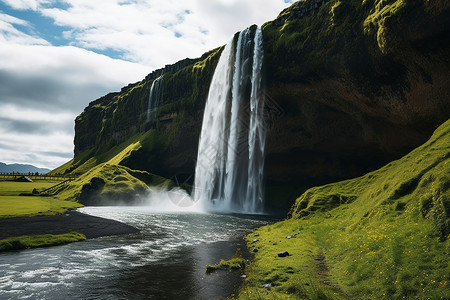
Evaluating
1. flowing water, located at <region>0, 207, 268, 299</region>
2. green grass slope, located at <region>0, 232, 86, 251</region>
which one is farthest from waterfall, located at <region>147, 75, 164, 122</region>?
flowing water, located at <region>0, 207, 268, 299</region>

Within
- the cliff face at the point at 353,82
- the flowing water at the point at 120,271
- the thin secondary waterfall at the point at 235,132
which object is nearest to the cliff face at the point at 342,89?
the cliff face at the point at 353,82

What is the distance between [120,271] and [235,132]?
170 ft

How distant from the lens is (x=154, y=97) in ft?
376

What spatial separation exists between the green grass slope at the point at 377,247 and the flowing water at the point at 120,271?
2.61 metres

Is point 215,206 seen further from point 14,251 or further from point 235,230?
point 14,251

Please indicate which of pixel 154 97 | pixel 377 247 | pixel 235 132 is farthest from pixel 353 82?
pixel 154 97

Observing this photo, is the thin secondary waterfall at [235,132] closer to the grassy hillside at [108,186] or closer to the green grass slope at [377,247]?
the grassy hillside at [108,186]

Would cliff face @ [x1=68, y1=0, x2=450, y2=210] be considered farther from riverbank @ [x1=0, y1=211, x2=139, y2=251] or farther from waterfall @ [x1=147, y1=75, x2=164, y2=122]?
riverbank @ [x1=0, y1=211, x2=139, y2=251]

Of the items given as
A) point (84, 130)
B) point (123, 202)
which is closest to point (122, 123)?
point (84, 130)

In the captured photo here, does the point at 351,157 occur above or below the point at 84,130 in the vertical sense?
below

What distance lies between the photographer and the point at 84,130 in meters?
183

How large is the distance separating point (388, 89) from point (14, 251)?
4765 centimetres

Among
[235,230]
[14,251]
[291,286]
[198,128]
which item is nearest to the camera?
[291,286]

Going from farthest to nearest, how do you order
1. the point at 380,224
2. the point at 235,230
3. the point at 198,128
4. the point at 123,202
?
the point at 198,128 → the point at 123,202 → the point at 235,230 → the point at 380,224
